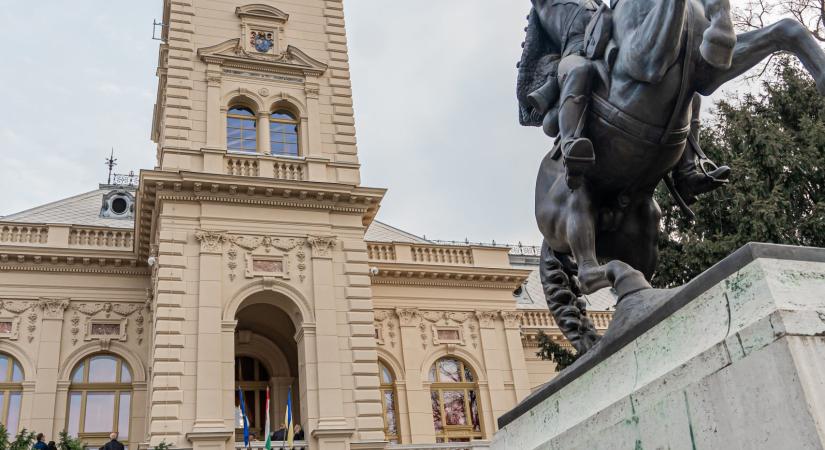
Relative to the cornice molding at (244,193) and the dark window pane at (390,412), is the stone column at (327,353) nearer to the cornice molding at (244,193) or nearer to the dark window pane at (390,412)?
→ the cornice molding at (244,193)

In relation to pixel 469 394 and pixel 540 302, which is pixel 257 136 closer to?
pixel 469 394

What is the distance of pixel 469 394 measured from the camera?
953 inches

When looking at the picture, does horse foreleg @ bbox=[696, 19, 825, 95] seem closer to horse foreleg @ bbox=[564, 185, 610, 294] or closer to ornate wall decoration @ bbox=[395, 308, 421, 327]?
horse foreleg @ bbox=[564, 185, 610, 294]

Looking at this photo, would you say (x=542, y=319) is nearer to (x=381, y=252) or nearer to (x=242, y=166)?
(x=381, y=252)

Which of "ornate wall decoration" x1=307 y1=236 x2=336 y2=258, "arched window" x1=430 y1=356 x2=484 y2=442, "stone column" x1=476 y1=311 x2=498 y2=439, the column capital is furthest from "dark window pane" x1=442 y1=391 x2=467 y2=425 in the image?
the column capital

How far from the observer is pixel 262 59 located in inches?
850

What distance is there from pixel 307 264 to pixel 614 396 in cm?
1653

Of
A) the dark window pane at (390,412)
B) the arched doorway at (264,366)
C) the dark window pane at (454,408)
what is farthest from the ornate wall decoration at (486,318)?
the arched doorway at (264,366)

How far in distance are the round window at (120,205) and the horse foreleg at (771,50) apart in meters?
27.8

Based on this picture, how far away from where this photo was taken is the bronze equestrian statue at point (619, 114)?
139 inches

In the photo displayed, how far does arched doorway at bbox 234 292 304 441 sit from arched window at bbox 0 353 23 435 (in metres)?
5.79

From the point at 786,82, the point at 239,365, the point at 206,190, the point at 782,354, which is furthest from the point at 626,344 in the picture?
the point at 239,365

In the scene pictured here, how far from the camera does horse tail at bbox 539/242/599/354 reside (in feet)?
14.5

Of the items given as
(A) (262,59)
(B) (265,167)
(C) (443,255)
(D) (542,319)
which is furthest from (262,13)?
(D) (542,319)
